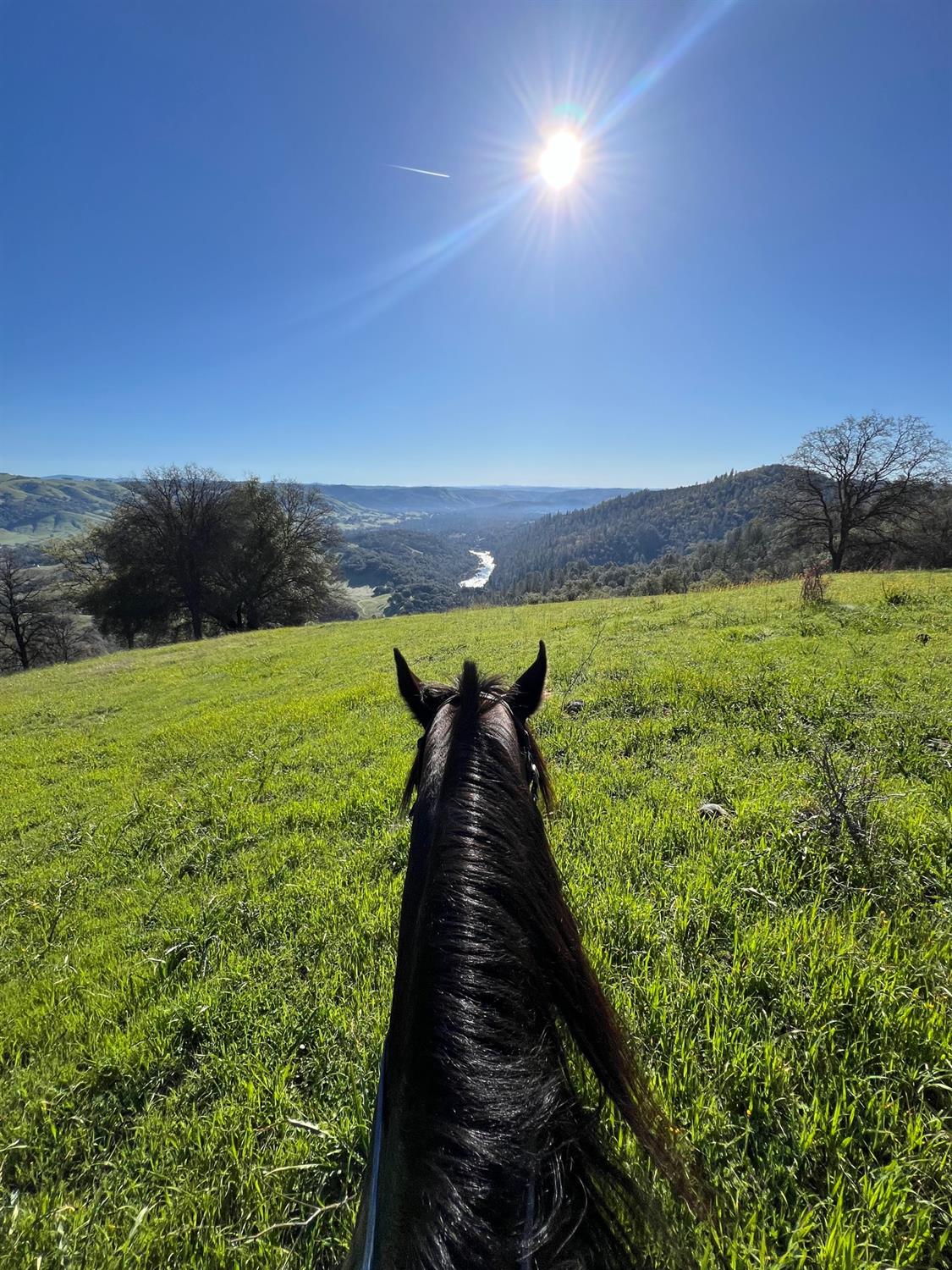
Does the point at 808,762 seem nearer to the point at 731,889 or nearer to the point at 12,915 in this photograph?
the point at 731,889

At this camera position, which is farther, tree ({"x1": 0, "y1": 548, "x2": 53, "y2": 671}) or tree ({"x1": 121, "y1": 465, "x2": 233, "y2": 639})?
tree ({"x1": 0, "y1": 548, "x2": 53, "y2": 671})

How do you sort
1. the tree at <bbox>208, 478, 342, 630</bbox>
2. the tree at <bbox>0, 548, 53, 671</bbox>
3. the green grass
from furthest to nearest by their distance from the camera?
the tree at <bbox>0, 548, 53, 671</bbox> → the tree at <bbox>208, 478, 342, 630</bbox> → the green grass

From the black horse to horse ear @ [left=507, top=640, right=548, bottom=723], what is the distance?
0.70 meters

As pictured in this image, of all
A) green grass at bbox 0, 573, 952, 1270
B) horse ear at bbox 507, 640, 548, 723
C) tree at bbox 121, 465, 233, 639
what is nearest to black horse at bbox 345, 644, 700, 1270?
green grass at bbox 0, 573, 952, 1270

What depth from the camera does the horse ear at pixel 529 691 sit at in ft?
7.99

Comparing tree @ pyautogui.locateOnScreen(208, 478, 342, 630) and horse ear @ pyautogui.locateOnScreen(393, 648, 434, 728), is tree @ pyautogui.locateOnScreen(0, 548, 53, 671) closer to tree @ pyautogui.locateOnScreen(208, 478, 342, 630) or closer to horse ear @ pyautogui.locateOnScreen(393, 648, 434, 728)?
tree @ pyautogui.locateOnScreen(208, 478, 342, 630)

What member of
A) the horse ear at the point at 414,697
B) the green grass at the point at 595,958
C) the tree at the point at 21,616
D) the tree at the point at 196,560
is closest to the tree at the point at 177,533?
the tree at the point at 196,560

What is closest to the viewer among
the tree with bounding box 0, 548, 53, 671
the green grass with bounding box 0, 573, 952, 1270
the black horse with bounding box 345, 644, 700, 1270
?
the black horse with bounding box 345, 644, 700, 1270

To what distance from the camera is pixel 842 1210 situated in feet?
4.20

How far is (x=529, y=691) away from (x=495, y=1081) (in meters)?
1.64

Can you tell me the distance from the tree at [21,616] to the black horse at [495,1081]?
46.6 metres

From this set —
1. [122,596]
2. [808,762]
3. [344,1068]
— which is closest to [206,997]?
[344,1068]

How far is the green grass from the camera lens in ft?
4.77

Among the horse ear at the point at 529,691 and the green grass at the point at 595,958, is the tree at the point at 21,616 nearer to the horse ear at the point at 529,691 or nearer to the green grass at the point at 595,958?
the green grass at the point at 595,958
